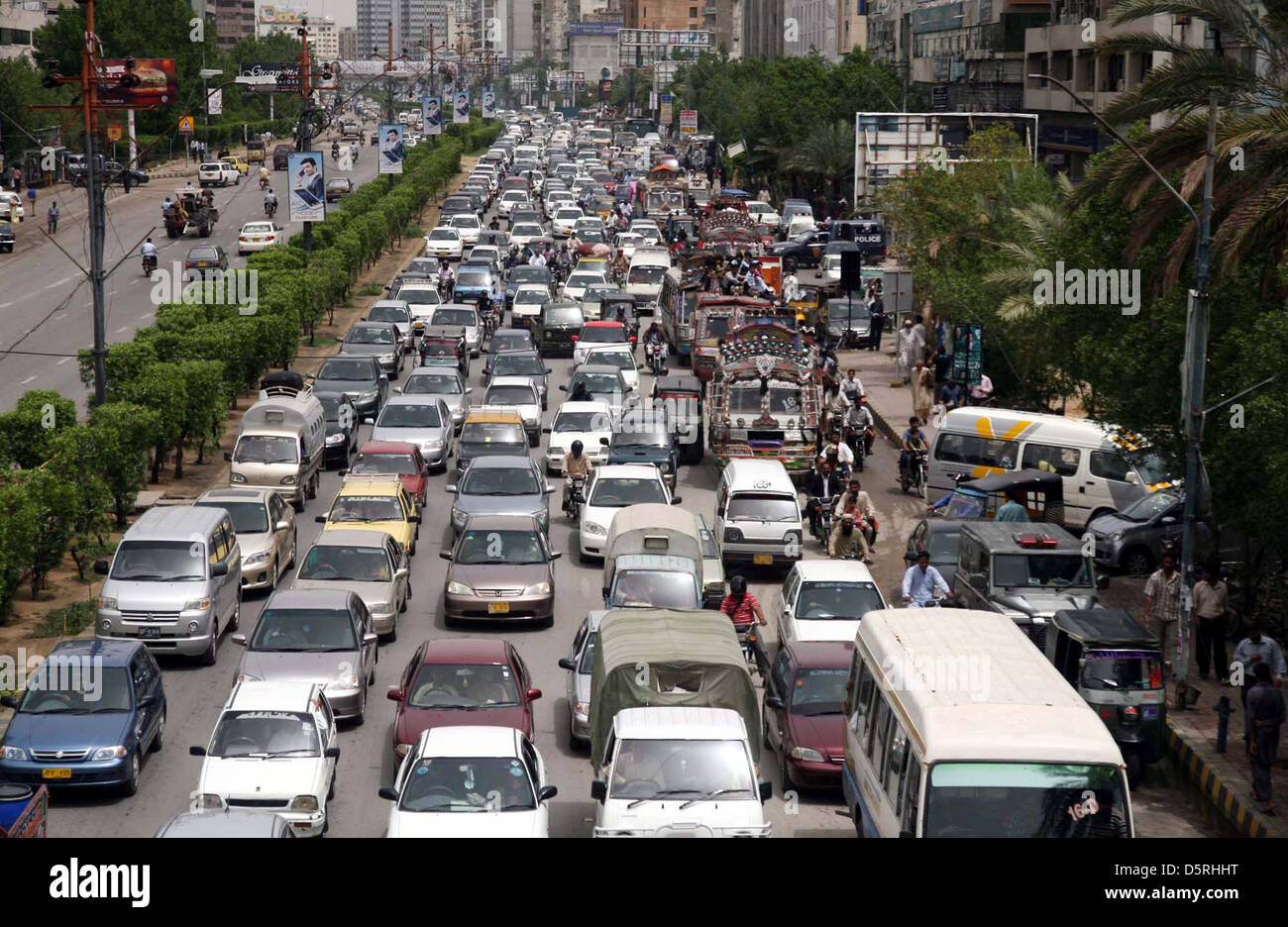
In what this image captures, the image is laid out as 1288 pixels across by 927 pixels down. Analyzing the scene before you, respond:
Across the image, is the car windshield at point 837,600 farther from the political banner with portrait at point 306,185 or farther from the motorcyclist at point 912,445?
the political banner with portrait at point 306,185

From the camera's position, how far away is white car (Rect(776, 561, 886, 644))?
20.6 metres

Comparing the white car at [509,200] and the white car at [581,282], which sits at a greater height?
the white car at [509,200]

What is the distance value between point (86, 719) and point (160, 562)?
4.81 meters

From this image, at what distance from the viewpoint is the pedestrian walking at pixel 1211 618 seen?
20938 millimetres

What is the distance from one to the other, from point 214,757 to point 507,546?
856cm

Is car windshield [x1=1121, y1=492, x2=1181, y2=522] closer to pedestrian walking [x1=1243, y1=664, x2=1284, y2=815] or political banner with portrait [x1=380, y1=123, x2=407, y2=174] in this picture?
pedestrian walking [x1=1243, y1=664, x2=1284, y2=815]

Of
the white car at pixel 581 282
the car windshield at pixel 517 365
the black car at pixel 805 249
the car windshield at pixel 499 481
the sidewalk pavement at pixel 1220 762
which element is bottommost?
the sidewalk pavement at pixel 1220 762

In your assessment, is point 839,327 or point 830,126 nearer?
point 839,327

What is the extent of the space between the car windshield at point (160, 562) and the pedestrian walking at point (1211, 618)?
1274 cm

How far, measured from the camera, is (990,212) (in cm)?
4400

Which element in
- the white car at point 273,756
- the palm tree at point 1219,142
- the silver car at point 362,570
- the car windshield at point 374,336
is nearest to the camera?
the white car at point 273,756

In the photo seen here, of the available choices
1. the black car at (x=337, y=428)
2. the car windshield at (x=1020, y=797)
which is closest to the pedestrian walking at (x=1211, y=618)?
the car windshield at (x=1020, y=797)

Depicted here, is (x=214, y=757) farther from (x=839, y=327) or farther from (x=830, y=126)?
(x=830, y=126)
